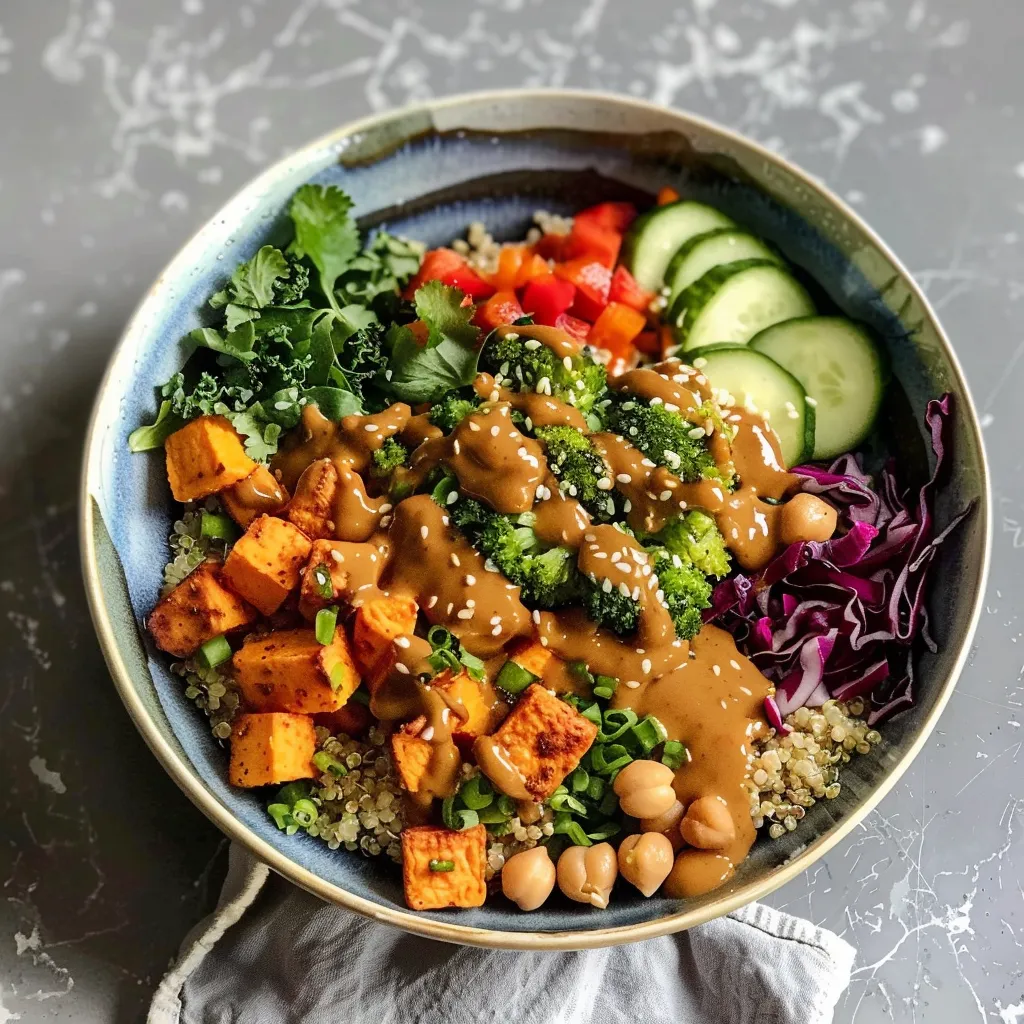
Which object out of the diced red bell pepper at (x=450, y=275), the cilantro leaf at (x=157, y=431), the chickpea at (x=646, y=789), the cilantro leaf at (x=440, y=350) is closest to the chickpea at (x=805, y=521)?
the chickpea at (x=646, y=789)

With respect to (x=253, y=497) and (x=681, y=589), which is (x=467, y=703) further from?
(x=253, y=497)

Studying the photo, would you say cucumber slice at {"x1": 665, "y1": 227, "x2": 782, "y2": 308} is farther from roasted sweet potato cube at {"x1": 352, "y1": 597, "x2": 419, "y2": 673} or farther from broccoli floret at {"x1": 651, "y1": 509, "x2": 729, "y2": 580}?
roasted sweet potato cube at {"x1": 352, "y1": 597, "x2": 419, "y2": 673}

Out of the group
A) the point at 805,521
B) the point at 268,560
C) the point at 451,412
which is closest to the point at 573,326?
the point at 451,412

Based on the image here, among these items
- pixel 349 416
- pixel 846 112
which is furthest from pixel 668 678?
pixel 846 112

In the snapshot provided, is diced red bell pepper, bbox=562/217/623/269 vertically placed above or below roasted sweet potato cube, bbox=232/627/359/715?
above

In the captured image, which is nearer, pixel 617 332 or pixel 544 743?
pixel 544 743

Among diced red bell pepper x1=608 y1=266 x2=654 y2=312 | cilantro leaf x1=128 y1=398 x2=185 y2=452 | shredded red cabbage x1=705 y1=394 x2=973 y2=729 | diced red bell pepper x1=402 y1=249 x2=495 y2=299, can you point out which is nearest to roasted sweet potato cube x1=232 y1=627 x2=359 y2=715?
cilantro leaf x1=128 y1=398 x2=185 y2=452
